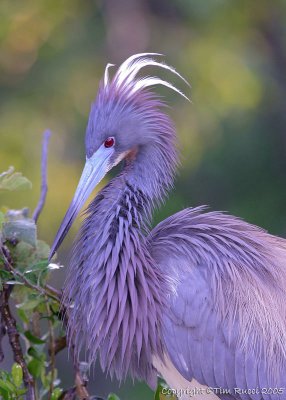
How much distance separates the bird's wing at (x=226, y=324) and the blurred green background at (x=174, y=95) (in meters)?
5.34

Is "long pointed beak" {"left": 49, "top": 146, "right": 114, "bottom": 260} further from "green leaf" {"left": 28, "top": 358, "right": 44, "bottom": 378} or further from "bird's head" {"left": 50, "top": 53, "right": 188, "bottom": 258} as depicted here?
"green leaf" {"left": 28, "top": 358, "right": 44, "bottom": 378}

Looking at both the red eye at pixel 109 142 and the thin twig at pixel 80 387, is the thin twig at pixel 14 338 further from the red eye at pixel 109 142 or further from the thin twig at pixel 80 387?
the red eye at pixel 109 142

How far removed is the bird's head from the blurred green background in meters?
5.07

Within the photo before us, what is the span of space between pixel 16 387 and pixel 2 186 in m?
0.64

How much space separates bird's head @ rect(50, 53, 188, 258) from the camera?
3.67 meters

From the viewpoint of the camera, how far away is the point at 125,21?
10.5 m

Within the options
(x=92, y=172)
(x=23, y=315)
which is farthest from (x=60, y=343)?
(x=92, y=172)

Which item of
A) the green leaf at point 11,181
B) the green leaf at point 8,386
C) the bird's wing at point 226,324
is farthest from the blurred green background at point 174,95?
the green leaf at point 8,386

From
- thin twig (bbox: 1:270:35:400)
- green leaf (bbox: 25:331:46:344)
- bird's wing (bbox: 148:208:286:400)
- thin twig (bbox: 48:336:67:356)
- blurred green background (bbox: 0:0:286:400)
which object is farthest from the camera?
blurred green background (bbox: 0:0:286:400)

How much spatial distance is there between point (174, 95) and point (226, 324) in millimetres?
Answer: 6436

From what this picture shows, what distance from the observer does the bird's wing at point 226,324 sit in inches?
134

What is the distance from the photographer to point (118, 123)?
3.73 metres

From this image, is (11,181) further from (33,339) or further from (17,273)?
(33,339)

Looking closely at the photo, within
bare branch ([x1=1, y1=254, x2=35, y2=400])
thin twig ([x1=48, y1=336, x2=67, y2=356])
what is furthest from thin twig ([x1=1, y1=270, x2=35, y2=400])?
→ thin twig ([x1=48, y1=336, x2=67, y2=356])
